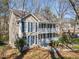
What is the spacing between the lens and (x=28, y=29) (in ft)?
111

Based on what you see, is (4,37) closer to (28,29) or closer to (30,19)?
(30,19)

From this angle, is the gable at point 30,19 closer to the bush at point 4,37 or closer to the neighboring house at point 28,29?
the neighboring house at point 28,29

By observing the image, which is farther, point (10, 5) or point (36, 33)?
point (10, 5)

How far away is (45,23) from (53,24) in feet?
10.2

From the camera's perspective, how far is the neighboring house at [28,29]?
33000mm

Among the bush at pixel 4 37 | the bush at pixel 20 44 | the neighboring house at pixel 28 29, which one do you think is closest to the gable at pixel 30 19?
the neighboring house at pixel 28 29

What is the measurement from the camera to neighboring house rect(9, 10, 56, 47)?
33000 mm

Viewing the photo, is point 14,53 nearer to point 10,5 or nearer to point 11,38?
point 11,38

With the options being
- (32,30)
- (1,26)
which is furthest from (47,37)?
(1,26)

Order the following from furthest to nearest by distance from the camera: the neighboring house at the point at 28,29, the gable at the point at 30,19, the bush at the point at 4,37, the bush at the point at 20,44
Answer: the bush at the point at 4,37
the gable at the point at 30,19
the neighboring house at the point at 28,29
the bush at the point at 20,44

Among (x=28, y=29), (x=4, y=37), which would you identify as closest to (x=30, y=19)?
(x=28, y=29)

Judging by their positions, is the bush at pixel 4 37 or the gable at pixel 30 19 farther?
the bush at pixel 4 37

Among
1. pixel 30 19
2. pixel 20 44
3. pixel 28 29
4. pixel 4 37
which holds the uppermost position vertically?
pixel 30 19

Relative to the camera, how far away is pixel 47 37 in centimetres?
3950
